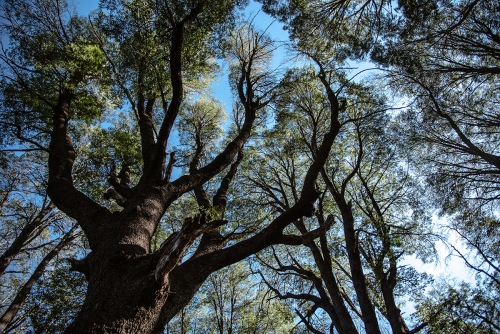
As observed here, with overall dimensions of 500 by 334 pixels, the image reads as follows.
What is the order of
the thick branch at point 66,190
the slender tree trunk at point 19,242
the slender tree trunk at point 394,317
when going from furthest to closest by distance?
the slender tree trunk at point 19,242 → the slender tree trunk at point 394,317 → the thick branch at point 66,190

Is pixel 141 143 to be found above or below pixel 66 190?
above

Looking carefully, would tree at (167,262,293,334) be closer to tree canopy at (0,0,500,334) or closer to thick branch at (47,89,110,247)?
tree canopy at (0,0,500,334)

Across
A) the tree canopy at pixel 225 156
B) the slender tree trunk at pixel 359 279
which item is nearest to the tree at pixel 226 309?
the tree canopy at pixel 225 156

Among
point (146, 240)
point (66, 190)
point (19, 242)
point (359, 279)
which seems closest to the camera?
point (146, 240)

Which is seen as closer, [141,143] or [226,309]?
[141,143]

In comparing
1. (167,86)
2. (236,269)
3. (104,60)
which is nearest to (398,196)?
(236,269)

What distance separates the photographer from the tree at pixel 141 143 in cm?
316

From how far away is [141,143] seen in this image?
285 inches

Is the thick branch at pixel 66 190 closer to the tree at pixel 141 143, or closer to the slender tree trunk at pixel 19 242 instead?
the tree at pixel 141 143

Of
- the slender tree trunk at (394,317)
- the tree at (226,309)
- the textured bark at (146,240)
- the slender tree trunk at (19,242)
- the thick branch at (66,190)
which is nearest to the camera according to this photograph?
the textured bark at (146,240)

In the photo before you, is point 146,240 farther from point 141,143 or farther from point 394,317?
point 394,317

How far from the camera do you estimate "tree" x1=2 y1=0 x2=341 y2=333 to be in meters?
3.16

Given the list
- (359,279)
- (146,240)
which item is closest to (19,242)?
(146,240)

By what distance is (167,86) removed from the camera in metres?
8.80
